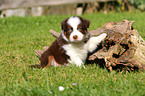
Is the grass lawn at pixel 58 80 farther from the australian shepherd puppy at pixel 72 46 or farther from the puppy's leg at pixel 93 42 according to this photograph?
the puppy's leg at pixel 93 42

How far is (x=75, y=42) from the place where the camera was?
12.5ft

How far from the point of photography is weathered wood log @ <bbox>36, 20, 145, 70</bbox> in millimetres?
3453

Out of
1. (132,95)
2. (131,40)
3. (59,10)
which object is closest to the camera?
(132,95)

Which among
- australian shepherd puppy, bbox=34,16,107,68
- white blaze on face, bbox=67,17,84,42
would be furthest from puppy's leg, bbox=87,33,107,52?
white blaze on face, bbox=67,17,84,42

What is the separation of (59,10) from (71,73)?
286 inches

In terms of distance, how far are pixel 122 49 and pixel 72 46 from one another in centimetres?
91

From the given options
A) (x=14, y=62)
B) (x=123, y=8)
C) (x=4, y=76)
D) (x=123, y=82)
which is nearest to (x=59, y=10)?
(x=123, y=8)

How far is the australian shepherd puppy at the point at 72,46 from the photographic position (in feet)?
12.0

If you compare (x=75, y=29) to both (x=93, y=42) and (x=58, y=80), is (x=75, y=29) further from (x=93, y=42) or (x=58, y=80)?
(x=58, y=80)

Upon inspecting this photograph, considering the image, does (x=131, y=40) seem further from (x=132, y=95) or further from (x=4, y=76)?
(x=4, y=76)

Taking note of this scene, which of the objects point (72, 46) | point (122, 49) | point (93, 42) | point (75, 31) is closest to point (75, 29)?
point (75, 31)

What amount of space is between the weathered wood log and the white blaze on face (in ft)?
1.50

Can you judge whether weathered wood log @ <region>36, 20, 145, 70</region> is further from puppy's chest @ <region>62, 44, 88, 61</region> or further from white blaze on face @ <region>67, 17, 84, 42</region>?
white blaze on face @ <region>67, 17, 84, 42</region>

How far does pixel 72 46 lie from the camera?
383 centimetres
